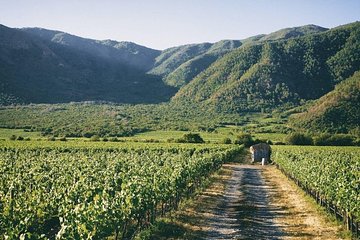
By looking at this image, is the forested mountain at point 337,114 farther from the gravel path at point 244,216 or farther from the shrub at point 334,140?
the gravel path at point 244,216

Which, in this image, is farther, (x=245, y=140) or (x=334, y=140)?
(x=245, y=140)

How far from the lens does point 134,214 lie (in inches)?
750

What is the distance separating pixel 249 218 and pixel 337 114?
11356 centimetres

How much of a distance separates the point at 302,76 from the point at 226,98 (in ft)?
120

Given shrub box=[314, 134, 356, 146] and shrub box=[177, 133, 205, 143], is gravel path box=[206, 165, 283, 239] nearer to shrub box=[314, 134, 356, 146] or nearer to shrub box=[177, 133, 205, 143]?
shrub box=[177, 133, 205, 143]

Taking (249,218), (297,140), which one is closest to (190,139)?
(297,140)

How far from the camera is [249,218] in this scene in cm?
2547

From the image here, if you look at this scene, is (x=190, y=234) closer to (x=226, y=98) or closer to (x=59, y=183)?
(x=59, y=183)

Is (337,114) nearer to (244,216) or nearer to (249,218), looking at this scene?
(244,216)

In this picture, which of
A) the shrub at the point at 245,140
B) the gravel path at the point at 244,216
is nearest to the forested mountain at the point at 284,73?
the shrub at the point at 245,140

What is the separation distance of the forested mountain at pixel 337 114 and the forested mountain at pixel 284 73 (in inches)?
1311

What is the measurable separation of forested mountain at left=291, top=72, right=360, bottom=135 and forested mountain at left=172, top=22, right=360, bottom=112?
109ft

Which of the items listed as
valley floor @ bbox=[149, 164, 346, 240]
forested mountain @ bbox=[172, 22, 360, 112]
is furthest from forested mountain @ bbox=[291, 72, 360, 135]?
valley floor @ bbox=[149, 164, 346, 240]

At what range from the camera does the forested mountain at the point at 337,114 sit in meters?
124
